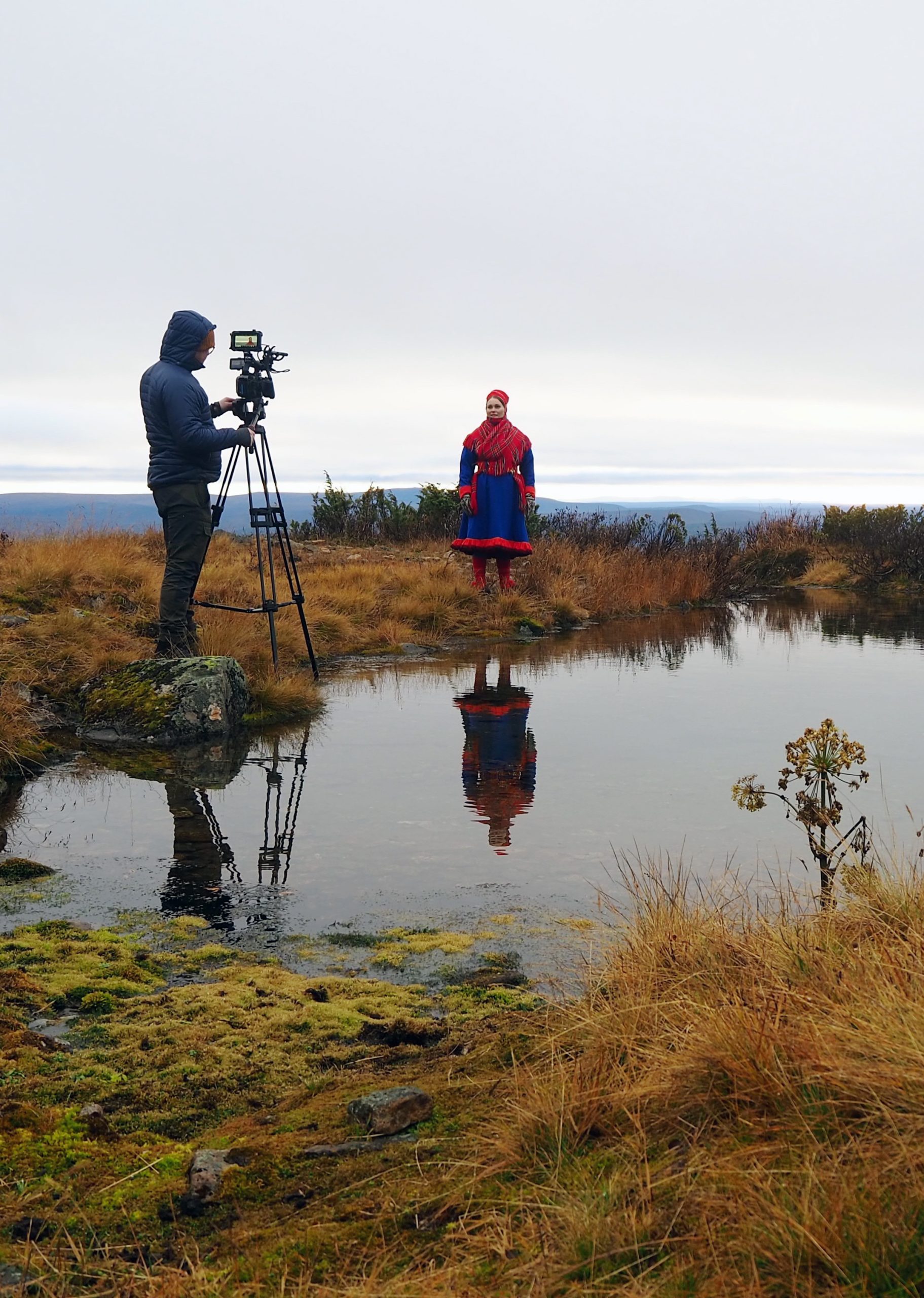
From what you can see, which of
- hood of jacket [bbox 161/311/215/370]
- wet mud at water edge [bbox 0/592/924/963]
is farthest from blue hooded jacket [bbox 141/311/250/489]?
wet mud at water edge [bbox 0/592/924/963]

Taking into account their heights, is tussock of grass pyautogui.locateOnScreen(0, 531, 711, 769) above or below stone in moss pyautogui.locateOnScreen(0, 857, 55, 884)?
above

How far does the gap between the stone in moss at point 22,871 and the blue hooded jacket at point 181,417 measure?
14.6 ft

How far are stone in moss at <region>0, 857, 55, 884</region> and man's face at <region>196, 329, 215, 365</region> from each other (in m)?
5.16

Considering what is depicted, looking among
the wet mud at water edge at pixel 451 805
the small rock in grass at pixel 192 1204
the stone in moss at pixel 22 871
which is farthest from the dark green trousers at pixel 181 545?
the small rock in grass at pixel 192 1204

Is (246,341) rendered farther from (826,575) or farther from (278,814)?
(826,575)

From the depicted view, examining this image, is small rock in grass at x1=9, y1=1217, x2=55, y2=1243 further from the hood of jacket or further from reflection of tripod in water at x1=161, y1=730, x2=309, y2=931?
the hood of jacket

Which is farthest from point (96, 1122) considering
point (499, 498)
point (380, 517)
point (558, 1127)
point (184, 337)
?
point (380, 517)

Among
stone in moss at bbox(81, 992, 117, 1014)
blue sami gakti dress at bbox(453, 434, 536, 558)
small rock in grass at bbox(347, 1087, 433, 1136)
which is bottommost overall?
stone in moss at bbox(81, 992, 117, 1014)

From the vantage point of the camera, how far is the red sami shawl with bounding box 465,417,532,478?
14664mm

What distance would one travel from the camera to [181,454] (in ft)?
29.7

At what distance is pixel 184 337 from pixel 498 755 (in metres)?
4.36

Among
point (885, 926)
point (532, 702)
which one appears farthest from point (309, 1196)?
point (532, 702)

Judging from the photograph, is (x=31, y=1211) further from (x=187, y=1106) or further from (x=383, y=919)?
(x=383, y=919)

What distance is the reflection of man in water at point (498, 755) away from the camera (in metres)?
6.13
